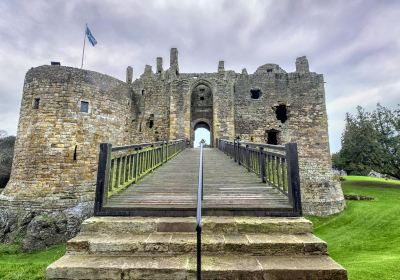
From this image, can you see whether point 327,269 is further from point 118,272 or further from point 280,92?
point 280,92

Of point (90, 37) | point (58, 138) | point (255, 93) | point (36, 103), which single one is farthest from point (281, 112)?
point (36, 103)

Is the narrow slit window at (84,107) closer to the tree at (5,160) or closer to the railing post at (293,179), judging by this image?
the tree at (5,160)

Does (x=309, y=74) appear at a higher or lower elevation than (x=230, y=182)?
higher

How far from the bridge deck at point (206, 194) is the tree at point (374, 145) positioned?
71.0 feet

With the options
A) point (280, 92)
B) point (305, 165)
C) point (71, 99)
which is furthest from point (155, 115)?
point (305, 165)

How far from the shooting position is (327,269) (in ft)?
8.67

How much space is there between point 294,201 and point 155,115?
61.6ft

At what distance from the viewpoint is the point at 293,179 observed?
3.97 metres

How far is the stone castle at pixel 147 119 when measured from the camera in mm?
14773

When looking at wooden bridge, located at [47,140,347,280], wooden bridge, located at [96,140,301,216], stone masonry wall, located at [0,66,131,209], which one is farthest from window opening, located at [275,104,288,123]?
wooden bridge, located at [47,140,347,280]

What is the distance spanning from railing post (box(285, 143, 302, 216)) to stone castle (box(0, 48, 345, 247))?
14.1 meters

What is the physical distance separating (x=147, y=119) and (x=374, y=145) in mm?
21083

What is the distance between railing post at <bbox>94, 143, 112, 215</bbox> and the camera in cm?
393

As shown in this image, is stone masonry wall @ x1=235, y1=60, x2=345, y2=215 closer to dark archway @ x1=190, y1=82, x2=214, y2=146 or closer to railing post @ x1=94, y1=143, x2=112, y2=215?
dark archway @ x1=190, y1=82, x2=214, y2=146
